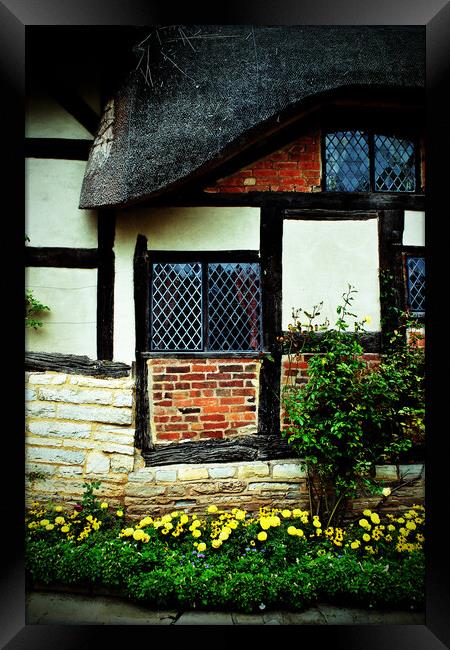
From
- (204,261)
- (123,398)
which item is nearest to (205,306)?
(204,261)

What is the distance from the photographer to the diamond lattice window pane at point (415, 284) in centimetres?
329

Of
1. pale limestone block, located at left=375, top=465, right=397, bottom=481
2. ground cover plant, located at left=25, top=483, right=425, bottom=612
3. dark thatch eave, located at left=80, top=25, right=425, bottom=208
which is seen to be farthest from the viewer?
pale limestone block, located at left=375, top=465, right=397, bottom=481

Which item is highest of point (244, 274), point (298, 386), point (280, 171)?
point (280, 171)

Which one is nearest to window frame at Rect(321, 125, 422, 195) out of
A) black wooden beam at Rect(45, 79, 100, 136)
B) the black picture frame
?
the black picture frame

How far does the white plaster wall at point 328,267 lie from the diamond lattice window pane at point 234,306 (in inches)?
9.3

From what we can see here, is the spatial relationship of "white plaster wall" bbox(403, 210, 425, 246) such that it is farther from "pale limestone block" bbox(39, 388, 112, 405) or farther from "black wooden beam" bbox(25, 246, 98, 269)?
"pale limestone block" bbox(39, 388, 112, 405)

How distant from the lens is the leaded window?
10.5ft

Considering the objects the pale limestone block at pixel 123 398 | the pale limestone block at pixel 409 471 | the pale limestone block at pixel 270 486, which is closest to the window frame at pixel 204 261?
the pale limestone block at pixel 123 398

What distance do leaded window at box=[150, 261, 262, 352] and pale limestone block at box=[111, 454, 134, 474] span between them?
34.3 inches

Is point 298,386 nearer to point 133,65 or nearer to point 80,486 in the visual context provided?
point 80,486

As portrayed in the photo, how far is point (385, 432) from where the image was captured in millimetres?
3133
